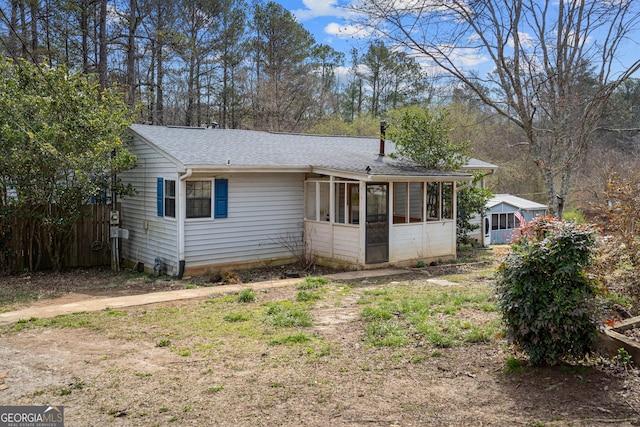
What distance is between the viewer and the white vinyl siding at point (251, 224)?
38.2 feet

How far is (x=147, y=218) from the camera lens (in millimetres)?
12602

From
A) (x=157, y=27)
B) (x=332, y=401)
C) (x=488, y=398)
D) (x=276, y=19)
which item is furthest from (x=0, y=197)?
(x=276, y=19)

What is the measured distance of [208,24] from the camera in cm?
2583

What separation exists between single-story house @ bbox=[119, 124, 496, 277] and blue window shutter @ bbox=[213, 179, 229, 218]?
2cm

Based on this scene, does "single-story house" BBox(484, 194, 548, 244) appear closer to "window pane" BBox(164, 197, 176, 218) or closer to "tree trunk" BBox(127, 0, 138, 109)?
"window pane" BBox(164, 197, 176, 218)

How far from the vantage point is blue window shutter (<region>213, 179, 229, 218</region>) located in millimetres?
11758

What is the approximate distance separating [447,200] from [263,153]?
5299mm

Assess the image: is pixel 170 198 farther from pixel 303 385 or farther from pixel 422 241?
pixel 303 385

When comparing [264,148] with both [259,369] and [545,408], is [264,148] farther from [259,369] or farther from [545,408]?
[545,408]

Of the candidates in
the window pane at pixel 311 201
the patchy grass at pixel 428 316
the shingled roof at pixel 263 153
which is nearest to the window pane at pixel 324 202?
the window pane at pixel 311 201

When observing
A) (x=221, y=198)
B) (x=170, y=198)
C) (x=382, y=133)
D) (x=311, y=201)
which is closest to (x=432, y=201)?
(x=382, y=133)

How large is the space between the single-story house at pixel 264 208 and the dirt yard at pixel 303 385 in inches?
210

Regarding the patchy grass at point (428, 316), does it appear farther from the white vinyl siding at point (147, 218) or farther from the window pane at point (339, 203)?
the white vinyl siding at point (147, 218)

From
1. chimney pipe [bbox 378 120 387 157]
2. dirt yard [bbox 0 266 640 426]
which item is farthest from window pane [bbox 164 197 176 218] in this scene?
chimney pipe [bbox 378 120 387 157]
